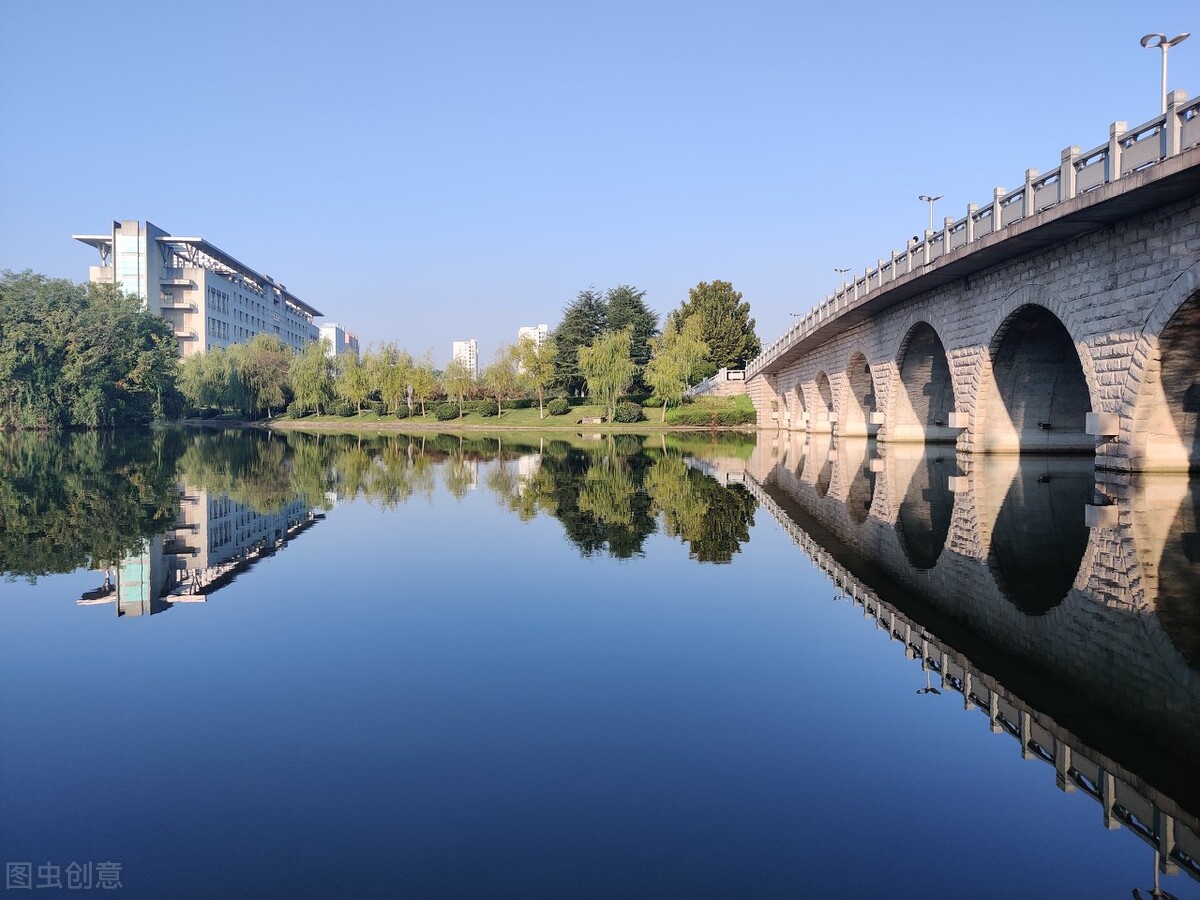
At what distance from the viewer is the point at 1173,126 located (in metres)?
12.9

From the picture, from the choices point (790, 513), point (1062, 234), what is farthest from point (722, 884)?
point (1062, 234)

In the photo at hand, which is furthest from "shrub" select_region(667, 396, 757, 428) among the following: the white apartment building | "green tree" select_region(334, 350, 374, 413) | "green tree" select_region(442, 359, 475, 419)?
the white apartment building

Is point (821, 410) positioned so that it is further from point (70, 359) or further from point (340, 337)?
point (340, 337)

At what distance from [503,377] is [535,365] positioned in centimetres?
240

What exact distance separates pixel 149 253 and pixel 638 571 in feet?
265

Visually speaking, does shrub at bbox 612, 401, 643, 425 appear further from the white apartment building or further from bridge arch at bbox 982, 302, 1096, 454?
the white apartment building

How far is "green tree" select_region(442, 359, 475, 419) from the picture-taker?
203 feet

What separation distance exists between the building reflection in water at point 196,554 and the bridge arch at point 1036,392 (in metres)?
17.2

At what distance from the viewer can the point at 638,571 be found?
9.47m

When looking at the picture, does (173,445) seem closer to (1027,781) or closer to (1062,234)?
(1062,234)

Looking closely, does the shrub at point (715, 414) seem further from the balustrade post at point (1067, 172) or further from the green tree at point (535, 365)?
the balustrade post at point (1067, 172)

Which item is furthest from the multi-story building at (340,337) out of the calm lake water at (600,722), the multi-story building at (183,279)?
the calm lake water at (600,722)

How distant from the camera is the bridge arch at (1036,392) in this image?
22.3 meters

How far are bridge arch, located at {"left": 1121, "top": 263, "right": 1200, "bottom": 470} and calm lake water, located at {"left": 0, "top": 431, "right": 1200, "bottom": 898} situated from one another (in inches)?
200
